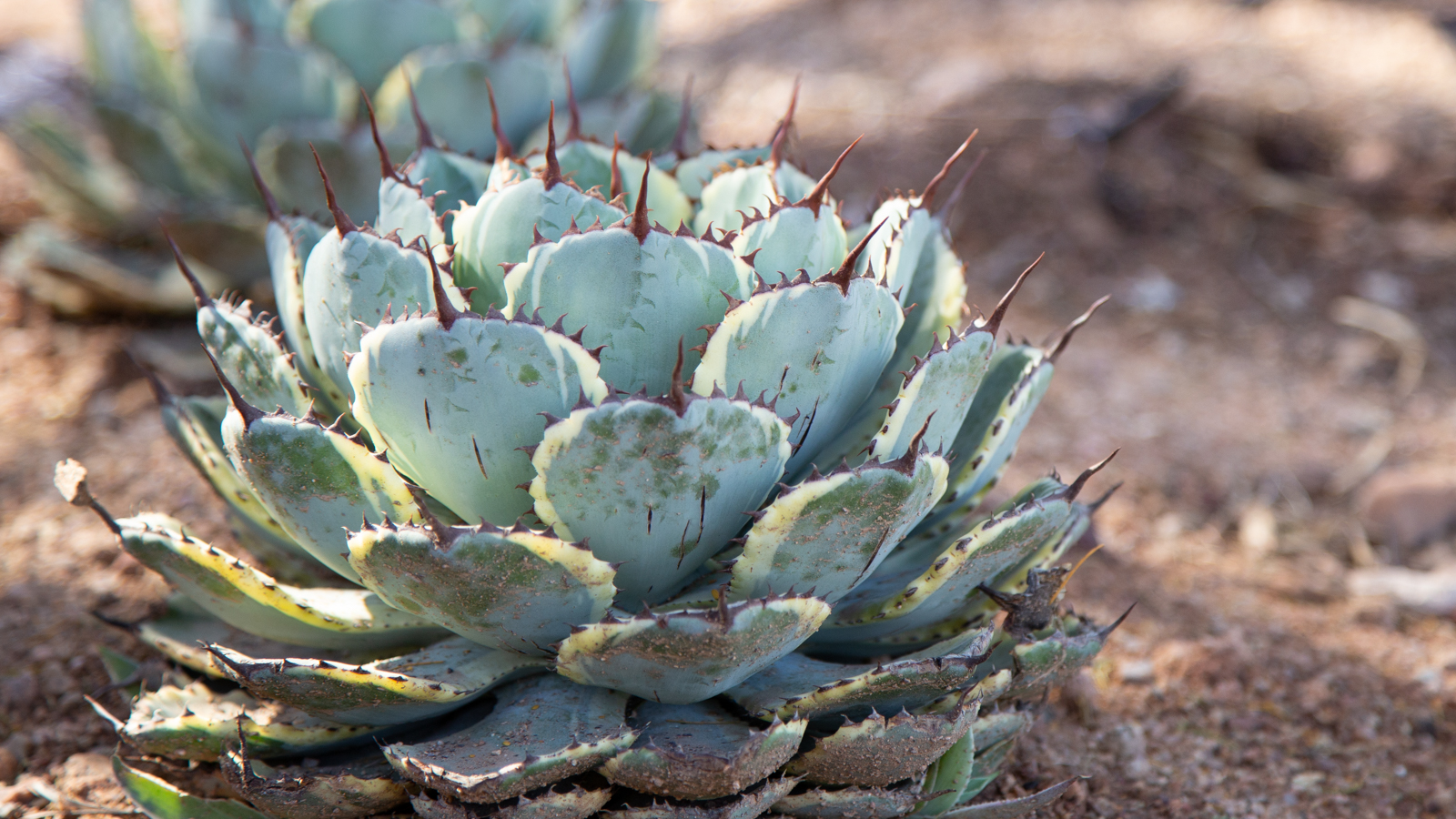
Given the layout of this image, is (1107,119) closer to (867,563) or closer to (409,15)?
(409,15)

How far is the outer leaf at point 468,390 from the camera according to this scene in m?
1.27

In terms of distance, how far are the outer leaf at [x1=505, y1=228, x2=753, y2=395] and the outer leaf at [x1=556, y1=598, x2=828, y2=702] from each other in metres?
0.35

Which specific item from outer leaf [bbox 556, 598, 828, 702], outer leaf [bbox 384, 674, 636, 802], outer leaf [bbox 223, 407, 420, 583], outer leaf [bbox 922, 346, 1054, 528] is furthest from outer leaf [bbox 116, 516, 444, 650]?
outer leaf [bbox 922, 346, 1054, 528]

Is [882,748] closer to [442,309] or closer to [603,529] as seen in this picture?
[603,529]

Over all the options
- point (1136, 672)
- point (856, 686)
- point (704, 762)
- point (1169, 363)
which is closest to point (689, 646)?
point (704, 762)

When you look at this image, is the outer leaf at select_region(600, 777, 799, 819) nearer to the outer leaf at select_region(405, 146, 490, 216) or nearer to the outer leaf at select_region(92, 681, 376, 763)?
the outer leaf at select_region(92, 681, 376, 763)

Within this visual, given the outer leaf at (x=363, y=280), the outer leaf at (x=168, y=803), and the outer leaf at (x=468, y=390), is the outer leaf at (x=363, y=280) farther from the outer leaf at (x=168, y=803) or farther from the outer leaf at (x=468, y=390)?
the outer leaf at (x=168, y=803)

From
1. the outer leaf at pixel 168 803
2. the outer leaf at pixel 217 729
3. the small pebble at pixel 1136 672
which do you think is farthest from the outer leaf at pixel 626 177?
the small pebble at pixel 1136 672

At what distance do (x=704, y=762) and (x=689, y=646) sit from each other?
15 centimetres

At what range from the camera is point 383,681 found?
1.32 metres

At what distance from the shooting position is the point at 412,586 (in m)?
1.30

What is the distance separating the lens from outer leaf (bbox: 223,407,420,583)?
1327 mm

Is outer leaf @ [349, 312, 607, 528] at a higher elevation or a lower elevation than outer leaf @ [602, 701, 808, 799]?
higher

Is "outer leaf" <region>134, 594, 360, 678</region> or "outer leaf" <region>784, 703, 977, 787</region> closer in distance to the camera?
"outer leaf" <region>784, 703, 977, 787</region>
